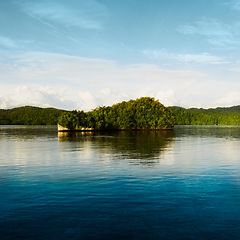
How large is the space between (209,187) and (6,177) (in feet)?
62.9

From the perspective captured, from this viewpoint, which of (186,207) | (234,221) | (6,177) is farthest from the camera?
(6,177)

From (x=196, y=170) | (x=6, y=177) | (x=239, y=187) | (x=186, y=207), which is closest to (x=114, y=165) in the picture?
(x=196, y=170)

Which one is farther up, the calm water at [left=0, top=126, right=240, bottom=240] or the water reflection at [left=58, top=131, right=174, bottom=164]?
the water reflection at [left=58, top=131, right=174, bottom=164]

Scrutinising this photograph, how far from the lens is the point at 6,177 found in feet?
90.8

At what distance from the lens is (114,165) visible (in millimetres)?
35469

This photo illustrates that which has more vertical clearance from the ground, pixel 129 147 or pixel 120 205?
pixel 129 147

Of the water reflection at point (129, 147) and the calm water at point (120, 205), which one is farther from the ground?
the water reflection at point (129, 147)

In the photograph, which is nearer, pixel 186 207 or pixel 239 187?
pixel 186 207

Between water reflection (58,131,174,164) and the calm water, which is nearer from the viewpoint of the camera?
the calm water

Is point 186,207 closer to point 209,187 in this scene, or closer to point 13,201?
point 209,187

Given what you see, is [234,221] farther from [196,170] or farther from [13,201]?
[196,170]

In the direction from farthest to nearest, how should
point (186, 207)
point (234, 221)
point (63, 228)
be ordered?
point (186, 207)
point (234, 221)
point (63, 228)

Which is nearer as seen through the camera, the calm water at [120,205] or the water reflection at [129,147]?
the calm water at [120,205]

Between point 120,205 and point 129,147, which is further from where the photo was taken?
point 129,147
